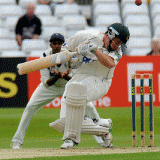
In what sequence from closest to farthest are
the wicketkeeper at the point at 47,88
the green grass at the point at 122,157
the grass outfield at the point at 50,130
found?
the green grass at the point at 122,157, the wicketkeeper at the point at 47,88, the grass outfield at the point at 50,130

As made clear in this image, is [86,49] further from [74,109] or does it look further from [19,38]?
[19,38]

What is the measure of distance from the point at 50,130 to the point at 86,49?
3372mm

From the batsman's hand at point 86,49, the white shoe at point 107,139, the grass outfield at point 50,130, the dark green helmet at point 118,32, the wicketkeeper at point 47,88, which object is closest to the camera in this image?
the batsman's hand at point 86,49

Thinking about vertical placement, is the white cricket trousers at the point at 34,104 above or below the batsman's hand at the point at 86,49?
below

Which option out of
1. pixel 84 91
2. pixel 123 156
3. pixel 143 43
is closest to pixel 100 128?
pixel 84 91

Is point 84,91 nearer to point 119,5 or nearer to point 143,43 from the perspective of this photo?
point 143,43

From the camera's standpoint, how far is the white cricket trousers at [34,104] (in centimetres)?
570

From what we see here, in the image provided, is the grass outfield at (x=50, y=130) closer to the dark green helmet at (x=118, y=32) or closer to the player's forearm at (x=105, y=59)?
the player's forearm at (x=105, y=59)

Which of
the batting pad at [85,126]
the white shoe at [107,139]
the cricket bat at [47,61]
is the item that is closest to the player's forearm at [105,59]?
the cricket bat at [47,61]

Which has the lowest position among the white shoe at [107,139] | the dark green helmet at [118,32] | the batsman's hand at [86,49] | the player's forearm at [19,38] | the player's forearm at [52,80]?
the white shoe at [107,139]

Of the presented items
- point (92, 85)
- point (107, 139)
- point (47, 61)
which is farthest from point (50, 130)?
point (47, 61)

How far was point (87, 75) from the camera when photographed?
4867mm

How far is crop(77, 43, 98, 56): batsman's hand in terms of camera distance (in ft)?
14.4

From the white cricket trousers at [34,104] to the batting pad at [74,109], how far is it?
3.76 feet
